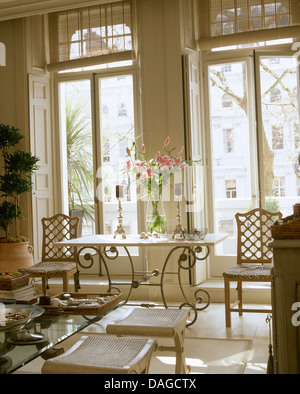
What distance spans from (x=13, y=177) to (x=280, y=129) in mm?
3119

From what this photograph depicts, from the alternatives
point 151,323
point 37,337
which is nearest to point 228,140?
point 151,323

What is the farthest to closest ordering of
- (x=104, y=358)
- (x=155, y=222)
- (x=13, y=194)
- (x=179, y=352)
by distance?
(x=13, y=194), (x=155, y=222), (x=179, y=352), (x=104, y=358)

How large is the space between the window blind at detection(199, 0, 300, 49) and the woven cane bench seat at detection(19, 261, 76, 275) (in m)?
2.92

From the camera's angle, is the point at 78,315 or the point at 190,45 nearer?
the point at 78,315

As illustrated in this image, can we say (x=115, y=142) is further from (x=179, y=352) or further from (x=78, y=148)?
(x=179, y=352)

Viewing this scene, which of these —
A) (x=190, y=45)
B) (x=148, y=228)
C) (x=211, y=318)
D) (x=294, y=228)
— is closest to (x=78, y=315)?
(x=294, y=228)

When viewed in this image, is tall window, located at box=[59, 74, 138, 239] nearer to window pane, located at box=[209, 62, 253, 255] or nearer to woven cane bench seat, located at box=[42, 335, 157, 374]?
window pane, located at box=[209, 62, 253, 255]

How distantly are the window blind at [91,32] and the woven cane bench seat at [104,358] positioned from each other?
4.30 metres

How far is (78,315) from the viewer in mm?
2953

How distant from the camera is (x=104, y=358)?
2.29 metres

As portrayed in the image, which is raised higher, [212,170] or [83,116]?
[83,116]

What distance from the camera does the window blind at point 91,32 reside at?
20.1ft

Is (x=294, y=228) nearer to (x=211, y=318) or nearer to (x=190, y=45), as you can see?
(x=211, y=318)
